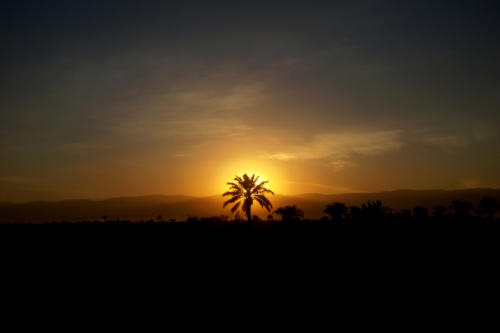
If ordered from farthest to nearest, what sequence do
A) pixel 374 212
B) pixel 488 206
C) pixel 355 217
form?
pixel 488 206, pixel 355 217, pixel 374 212

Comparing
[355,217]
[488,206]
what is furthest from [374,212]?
[488,206]

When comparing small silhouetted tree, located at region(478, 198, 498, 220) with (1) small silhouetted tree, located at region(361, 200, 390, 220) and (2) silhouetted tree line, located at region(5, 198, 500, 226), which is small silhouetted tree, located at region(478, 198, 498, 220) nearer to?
(2) silhouetted tree line, located at region(5, 198, 500, 226)

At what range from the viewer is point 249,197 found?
172 feet

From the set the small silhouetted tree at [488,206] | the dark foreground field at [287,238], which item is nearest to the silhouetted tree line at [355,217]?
the small silhouetted tree at [488,206]

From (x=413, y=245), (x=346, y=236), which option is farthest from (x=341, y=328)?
(x=346, y=236)

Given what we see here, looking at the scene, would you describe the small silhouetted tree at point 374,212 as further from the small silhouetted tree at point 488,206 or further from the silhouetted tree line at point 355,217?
the small silhouetted tree at point 488,206

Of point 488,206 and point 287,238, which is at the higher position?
point 488,206

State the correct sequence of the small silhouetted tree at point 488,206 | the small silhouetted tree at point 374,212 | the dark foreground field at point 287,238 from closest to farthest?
1. the dark foreground field at point 287,238
2. the small silhouetted tree at point 374,212
3. the small silhouetted tree at point 488,206

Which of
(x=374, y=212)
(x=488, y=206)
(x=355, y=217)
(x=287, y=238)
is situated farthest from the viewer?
(x=488, y=206)

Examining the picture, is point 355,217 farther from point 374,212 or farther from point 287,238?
point 287,238

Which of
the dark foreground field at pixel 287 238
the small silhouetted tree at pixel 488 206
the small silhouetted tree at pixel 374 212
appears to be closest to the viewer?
the dark foreground field at pixel 287 238

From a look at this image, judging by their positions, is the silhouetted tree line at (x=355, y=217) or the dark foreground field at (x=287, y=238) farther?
the silhouetted tree line at (x=355, y=217)

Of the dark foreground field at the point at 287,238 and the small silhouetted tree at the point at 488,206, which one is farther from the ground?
the small silhouetted tree at the point at 488,206

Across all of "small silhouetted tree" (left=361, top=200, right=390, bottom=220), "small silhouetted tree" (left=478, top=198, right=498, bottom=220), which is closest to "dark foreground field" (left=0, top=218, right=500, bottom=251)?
"small silhouetted tree" (left=361, top=200, right=390, bottom=220)
